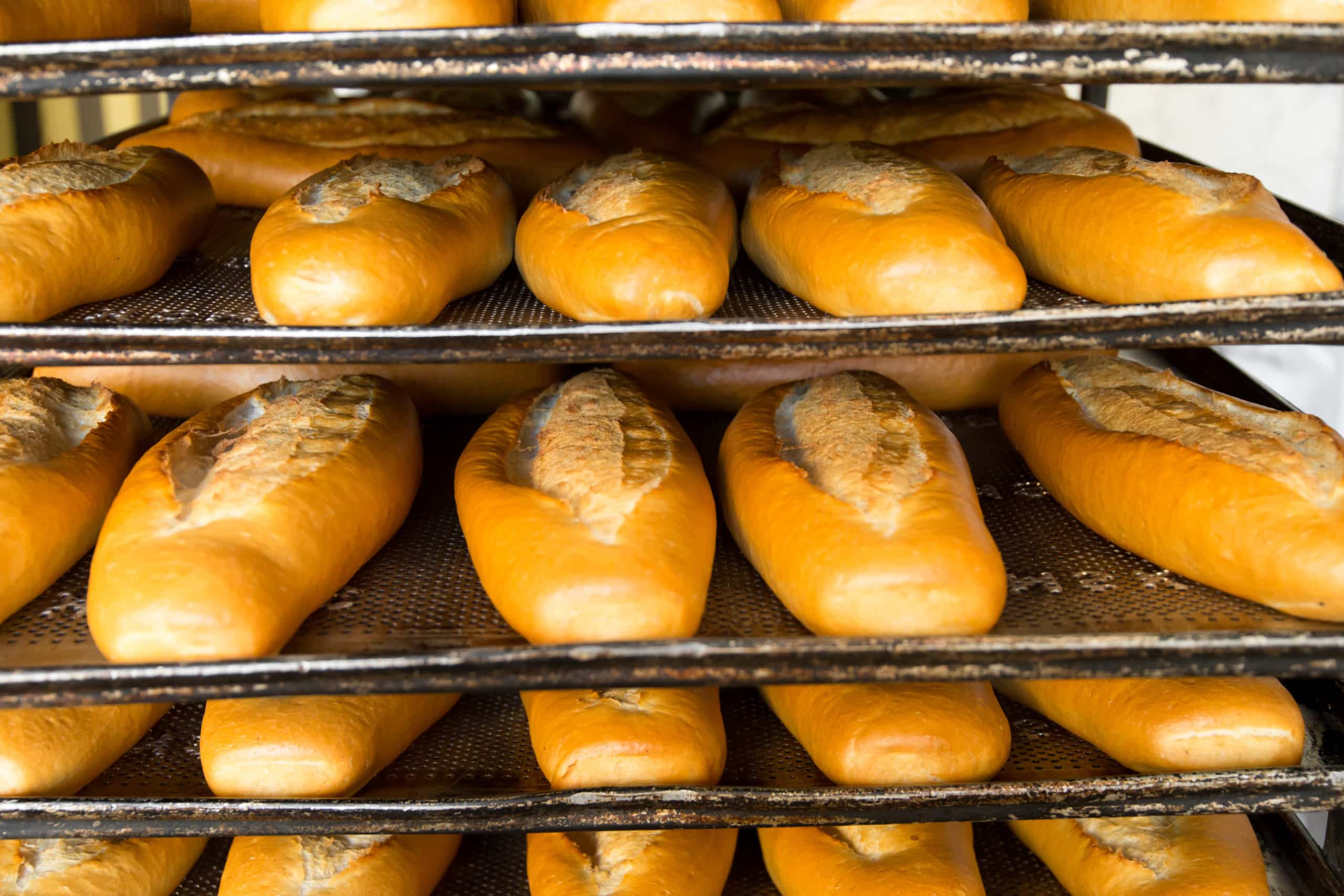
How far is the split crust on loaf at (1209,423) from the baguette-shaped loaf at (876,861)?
60 centimetres

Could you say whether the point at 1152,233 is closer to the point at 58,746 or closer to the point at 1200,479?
the point at 1200,479

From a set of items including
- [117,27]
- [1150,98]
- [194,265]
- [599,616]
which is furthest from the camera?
[1150,98]

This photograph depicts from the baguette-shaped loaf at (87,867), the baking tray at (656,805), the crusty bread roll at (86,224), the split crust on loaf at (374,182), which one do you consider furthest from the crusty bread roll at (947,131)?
the baguette-shaped loaf at (87,867)

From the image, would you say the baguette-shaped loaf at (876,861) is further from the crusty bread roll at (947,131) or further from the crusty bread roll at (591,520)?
the crusty bread roll at (947,131)

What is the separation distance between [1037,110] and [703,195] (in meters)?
0.75

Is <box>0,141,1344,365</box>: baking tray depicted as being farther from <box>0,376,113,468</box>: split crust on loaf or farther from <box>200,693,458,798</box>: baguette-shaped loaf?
<box>200,693,458,798</box>: baguette-shaped loaf

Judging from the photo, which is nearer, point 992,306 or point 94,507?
point 992,306

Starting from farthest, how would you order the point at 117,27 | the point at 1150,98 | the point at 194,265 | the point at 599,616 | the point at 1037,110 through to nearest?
the point at 1150,98
the point at 1037,110
the point at 194,265
the point at 117,27
the point at 599,616

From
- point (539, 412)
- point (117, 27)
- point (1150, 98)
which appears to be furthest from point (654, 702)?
point (1150, 98)

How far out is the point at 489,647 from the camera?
3.54ft

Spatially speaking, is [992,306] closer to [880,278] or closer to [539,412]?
[880,278]

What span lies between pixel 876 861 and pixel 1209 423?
716 mm

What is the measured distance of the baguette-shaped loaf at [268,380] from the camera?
164cm

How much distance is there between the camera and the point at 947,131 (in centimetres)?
171
